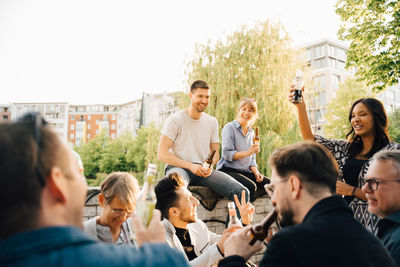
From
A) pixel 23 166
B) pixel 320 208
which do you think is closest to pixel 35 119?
pixel 23 166

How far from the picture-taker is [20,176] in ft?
3.06

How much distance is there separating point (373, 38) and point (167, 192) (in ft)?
32.3

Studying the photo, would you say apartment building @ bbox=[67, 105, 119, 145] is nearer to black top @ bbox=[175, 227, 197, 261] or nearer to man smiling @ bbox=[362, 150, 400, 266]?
black top @ bbox=[175, 227, 197, 261]

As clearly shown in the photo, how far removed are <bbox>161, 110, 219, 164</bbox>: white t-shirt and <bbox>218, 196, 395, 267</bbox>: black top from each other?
141 inches

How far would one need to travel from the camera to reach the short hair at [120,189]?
2871 millimetres

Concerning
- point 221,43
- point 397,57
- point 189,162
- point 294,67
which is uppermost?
point 221,43

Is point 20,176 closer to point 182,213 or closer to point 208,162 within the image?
point 182,213

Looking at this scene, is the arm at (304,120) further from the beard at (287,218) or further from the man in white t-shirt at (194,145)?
the beard at (287,218)

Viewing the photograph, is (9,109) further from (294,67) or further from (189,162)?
(189,162)

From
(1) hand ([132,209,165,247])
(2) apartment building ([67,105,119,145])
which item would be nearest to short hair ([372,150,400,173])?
(1) hand ([132,209,165,247])

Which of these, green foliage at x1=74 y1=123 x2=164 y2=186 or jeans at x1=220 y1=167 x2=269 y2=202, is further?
green foliage at x1=74 y1=123 x2=164 y2=186

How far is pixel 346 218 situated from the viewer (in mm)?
1691

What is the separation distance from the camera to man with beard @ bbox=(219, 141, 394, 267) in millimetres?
1527

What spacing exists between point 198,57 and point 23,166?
1544 cm
